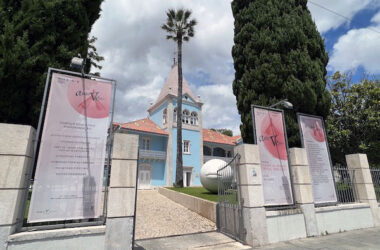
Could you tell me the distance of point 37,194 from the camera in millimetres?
4410

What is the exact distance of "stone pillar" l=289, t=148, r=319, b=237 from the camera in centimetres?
701

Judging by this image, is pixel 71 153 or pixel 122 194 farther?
pixel 122 194

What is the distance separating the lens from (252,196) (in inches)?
245

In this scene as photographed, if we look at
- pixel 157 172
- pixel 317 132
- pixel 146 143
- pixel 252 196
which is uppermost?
pixel 146 143

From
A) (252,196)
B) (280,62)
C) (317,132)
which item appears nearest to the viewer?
(252,196)

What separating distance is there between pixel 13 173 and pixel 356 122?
1713 cm

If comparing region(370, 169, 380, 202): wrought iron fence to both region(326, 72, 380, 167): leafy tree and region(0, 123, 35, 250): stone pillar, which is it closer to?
region(326, 72, 380, 167): leafy tree

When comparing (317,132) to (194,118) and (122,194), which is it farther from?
(194,118)

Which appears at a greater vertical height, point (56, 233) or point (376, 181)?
point (376, 181)

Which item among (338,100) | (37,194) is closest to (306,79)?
(338,100)

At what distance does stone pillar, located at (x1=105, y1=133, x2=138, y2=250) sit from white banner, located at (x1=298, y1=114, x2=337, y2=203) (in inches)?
245

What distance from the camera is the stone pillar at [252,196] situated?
20.0 feet

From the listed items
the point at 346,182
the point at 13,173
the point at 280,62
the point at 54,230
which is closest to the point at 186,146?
the point at 280,62

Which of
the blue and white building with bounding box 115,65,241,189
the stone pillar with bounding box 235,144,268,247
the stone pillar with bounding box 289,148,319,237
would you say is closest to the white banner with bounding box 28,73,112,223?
the stone pillar with bounding box 235,144,268,247
